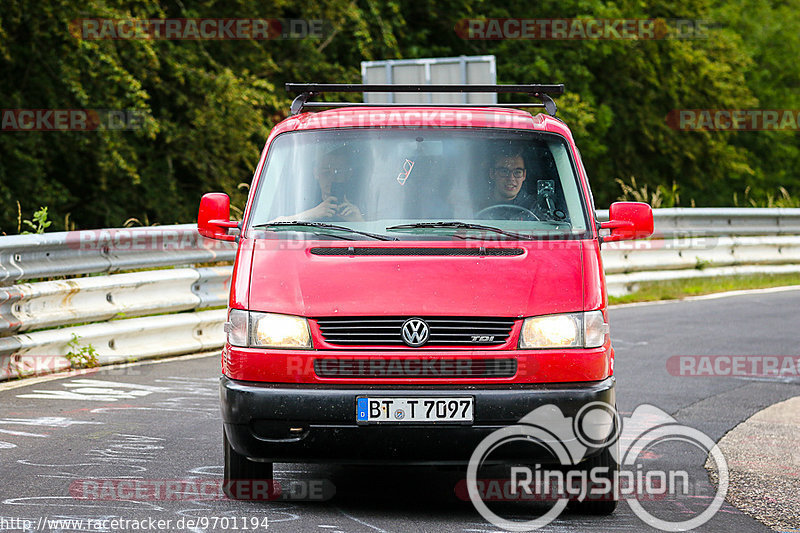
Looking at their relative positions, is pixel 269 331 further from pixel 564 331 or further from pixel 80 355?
pixel 80 355

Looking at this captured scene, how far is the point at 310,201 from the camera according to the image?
22.5 ft

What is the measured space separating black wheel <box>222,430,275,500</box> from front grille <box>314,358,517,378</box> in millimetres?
717

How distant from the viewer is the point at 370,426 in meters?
5.94

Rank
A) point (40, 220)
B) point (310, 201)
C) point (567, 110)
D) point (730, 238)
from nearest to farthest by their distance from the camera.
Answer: point (310, 201)
point (40, 220)
point (730, 238)
point (567, 110)

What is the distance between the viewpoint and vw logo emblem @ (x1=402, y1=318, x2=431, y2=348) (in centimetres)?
600

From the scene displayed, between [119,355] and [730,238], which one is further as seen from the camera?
[730,238]

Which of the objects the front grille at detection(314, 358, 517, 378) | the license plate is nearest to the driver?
the front grille at detection(314, 358, 517, 378)

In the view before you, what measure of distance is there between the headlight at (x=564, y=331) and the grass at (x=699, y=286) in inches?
436

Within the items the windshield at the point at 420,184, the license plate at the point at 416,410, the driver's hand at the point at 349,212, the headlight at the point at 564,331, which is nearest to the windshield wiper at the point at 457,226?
the windshield at the point at 420,184

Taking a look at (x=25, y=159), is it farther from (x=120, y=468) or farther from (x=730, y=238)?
(x=120, y=468)

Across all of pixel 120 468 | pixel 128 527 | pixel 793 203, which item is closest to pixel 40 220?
pixel 120 468

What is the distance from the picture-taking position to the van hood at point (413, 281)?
605 cm

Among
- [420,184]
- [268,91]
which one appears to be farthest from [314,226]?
[268,91]

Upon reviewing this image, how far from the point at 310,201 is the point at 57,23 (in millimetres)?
15524
